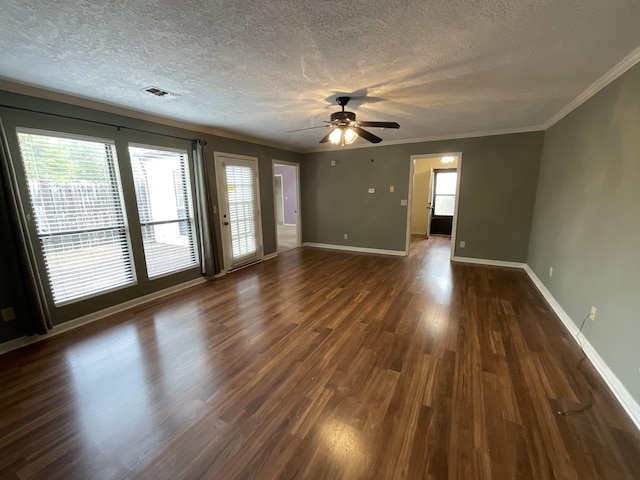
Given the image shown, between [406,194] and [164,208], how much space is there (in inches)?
177

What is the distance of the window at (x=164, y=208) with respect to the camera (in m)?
3.47

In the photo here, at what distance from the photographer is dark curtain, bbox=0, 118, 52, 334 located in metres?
2.31

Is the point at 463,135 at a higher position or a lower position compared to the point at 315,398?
higher

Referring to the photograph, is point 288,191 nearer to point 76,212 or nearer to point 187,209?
point 187,209

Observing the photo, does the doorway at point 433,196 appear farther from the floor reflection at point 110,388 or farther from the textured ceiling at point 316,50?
the floor reflection at point 110,388

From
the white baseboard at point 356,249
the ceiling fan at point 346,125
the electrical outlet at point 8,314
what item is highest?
the ceiling fan at point 346,125

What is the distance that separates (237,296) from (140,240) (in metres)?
1.48

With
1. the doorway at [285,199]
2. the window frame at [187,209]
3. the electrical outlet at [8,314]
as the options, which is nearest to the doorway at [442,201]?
the doorway at [285,199]

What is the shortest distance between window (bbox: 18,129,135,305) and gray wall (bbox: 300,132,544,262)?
4.22m

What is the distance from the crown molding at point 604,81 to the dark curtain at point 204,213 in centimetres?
469

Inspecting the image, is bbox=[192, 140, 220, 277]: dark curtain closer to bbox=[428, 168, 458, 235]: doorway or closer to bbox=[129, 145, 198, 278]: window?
bbox=[129, 145, 198, 278]: window

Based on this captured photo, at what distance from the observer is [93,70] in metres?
2.14

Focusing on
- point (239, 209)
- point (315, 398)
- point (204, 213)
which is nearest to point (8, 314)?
point (204, 213)

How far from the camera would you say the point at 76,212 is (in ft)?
9.33
